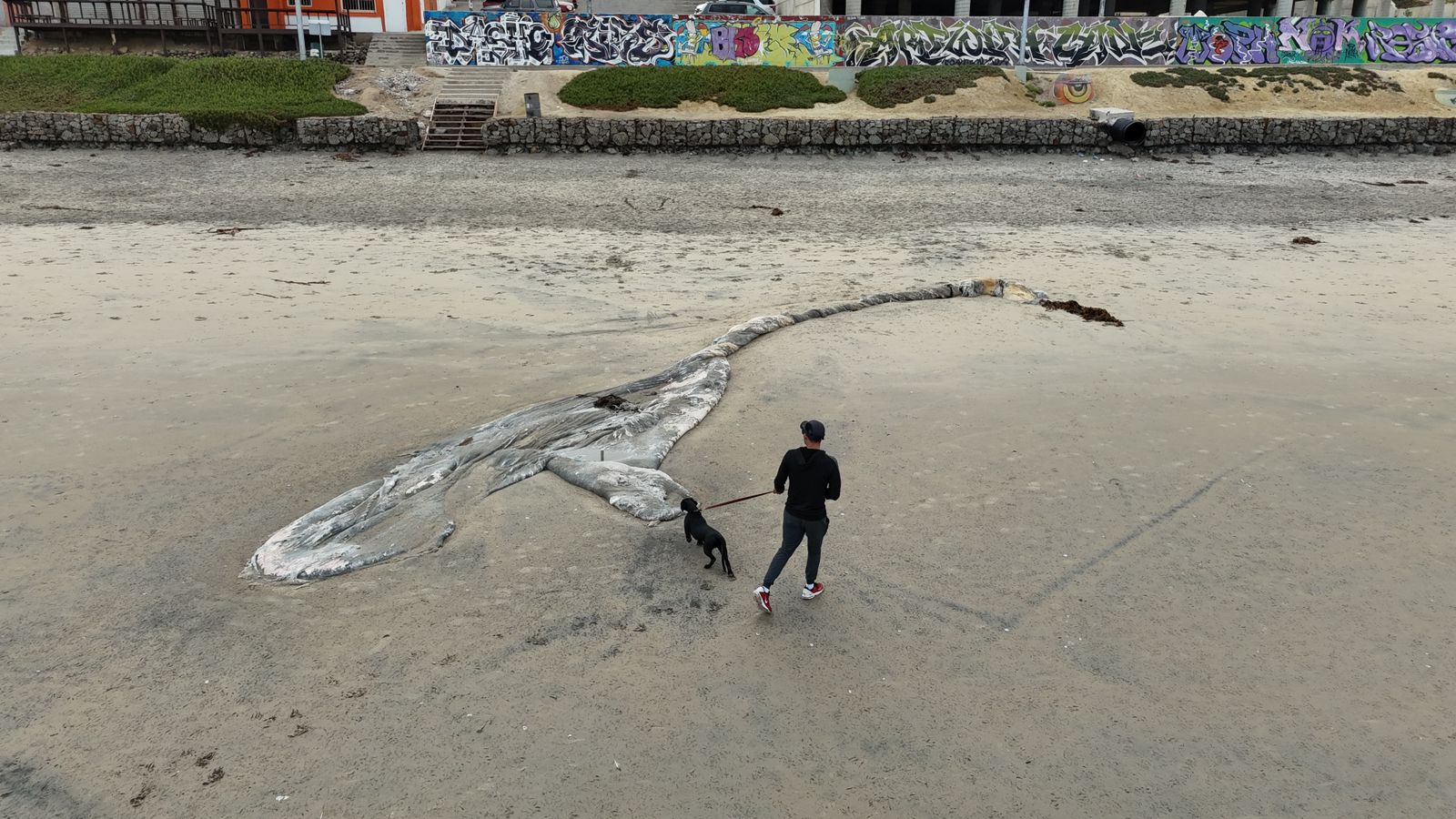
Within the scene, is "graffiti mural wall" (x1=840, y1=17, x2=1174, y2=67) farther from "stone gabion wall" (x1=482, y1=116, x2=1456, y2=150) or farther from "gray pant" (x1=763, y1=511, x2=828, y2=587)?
"gray pant" (x1=763, y1=511, x2=828, y2=587)

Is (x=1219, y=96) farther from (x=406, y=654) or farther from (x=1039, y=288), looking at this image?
(x=406, y=654)

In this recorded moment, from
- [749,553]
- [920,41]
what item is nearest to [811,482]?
[749,553]

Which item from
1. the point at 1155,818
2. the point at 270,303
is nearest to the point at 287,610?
the point at 1155,818

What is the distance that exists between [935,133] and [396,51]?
20.9 metres

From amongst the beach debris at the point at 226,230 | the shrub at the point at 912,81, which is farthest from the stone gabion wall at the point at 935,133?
the beach debris at the point at 226,230

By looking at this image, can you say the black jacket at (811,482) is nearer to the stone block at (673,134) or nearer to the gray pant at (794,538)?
the gray pant at (794,538)

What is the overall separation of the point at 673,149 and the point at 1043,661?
78.5ft

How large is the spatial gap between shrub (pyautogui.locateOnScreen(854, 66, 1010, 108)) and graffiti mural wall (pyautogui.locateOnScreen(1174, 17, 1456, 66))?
10960 mm

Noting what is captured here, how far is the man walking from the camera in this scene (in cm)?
645

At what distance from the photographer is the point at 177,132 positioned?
26.7 meters

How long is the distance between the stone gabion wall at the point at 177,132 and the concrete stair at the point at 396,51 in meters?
8.01

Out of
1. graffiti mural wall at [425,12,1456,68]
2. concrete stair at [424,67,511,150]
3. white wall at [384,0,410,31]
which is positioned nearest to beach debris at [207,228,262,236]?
concrete stair at [424,67,511,150]

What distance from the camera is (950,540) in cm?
762

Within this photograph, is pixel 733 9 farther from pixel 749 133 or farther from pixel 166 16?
pixel 166 16
